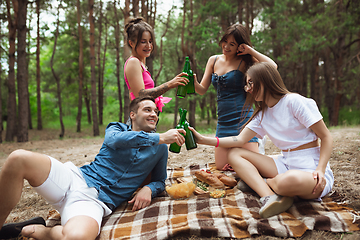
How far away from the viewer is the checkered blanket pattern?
1.89m

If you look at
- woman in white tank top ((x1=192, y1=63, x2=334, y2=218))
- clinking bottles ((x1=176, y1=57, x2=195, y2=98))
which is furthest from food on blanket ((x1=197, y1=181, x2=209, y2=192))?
clinking bottles ((x1=176, y1=57, x2=195, y2=98))

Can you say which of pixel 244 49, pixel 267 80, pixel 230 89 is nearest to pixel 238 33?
pixel 244 49

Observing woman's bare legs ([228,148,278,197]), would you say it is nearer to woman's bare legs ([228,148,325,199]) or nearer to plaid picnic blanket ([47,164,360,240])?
woman's bare legs ([228,148,325,199])

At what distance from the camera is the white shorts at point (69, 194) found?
1.87m

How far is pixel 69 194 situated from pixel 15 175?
44cm

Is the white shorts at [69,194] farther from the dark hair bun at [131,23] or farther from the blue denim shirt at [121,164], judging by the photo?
the dark hair bun at [131,23]

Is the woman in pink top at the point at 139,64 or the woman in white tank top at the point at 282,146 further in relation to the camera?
the woman in pink top at the point at 139,64

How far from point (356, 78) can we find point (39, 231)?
12.1m

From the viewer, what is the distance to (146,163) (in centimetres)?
243

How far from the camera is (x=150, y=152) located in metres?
2.45

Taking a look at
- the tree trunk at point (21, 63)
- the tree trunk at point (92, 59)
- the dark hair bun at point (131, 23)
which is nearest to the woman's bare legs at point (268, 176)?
the dark hair bun at point (131, 23)

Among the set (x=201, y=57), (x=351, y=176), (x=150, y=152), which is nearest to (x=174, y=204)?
(x=150, y=152)

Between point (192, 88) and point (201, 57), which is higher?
point (201, 57)

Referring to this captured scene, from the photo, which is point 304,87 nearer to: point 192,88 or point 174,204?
point 192,88
